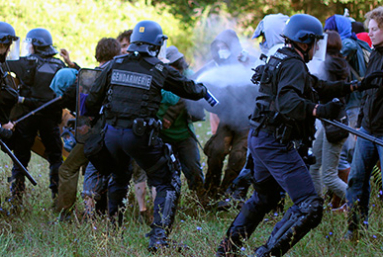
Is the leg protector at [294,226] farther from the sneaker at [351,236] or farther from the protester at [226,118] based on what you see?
the protester at [226,118]

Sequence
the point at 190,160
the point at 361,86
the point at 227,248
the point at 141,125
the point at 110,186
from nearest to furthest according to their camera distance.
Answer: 1. the point at 361,86
2. the point at 227,248
3. the point at 141,125
4. the point at 110,186
5. the point at 190,160

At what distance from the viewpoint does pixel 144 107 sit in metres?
4.17

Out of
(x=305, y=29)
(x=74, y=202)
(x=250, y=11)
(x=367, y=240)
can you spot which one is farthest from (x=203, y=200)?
(x=250, y=11)

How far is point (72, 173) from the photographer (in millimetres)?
5301

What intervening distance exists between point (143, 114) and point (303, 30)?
1.40 metres

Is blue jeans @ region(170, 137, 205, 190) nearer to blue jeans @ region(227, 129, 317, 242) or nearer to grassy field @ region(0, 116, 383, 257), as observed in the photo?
grassy field @ region(0, 116, 383, 257)

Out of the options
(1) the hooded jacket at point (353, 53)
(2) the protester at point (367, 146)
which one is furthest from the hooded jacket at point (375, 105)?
(1) the hooded jacket at point (353, 53)

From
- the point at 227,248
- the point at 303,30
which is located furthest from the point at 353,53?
the point at 227,248

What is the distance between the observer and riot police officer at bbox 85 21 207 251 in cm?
414

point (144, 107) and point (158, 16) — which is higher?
point (144, 107)

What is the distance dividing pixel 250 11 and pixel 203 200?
11.2 meters

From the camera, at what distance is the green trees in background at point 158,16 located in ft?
40.8

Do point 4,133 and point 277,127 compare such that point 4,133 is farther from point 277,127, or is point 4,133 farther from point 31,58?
point 277,127

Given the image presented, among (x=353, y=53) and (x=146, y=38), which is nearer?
(x=146, y=38)
